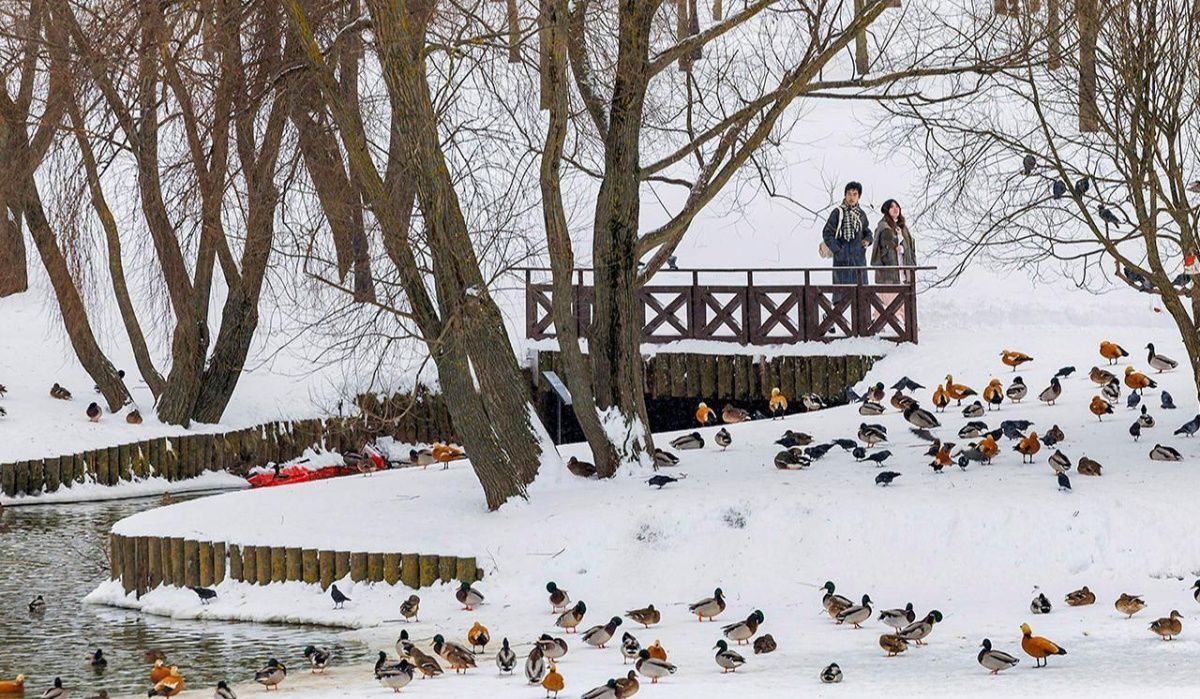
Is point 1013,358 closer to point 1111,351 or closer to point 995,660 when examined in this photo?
point 1111,351

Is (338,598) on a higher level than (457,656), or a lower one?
higher

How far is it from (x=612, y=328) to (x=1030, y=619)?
5624mm

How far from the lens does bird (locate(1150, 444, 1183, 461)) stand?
16.8 metres

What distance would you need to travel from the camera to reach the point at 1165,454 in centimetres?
1684

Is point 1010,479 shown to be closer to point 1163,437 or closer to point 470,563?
point 1163,437

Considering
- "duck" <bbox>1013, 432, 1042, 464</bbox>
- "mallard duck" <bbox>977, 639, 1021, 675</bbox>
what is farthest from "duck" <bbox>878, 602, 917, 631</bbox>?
"duck" <bbox>1013, 432, 1042, 464</bbox>

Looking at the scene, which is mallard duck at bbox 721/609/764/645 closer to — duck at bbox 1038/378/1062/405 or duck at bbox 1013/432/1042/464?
duck at bbox 1013/432/1042/464

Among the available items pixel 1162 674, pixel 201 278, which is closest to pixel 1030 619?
pixel 1162 674

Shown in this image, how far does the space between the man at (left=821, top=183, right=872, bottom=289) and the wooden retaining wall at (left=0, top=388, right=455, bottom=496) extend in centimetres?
633

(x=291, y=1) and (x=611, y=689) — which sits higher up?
(x=291, y=1)

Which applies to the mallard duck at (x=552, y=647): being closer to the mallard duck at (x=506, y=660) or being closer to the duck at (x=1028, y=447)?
the mallard duck at (x=506, y=660)

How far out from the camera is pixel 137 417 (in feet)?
85.1

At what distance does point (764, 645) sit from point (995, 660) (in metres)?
1.75

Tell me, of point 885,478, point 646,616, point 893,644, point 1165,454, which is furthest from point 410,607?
point 1165,454
